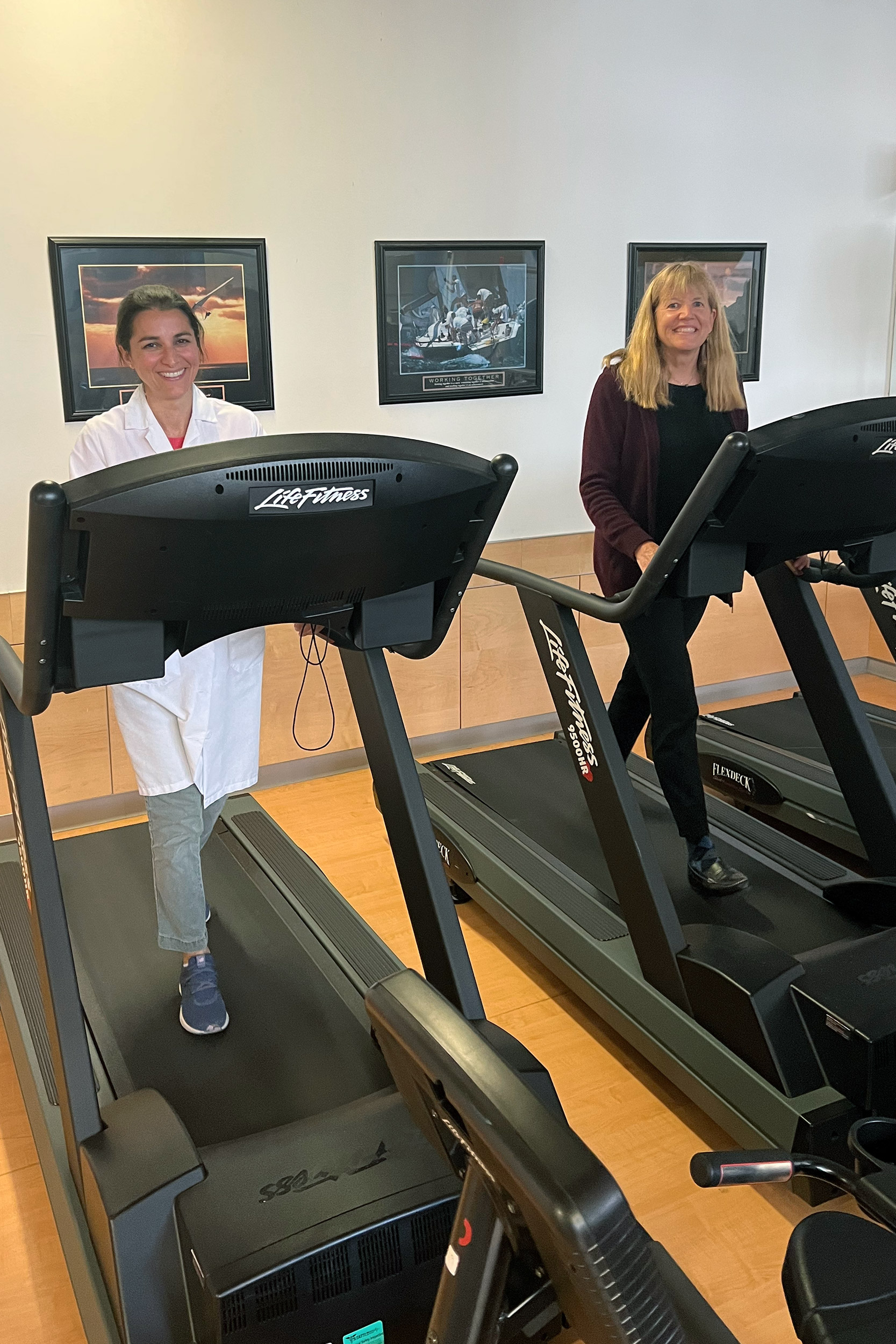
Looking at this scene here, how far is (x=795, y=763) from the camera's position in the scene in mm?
4012

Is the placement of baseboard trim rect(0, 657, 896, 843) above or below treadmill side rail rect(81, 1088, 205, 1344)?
below

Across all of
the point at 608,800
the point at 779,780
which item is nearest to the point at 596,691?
the point at 608,800

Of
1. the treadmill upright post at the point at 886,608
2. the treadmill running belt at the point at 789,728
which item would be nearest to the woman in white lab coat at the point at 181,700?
the treadmill upright post at the point at 886,608

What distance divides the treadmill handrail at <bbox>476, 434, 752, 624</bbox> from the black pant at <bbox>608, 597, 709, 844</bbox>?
11.8 inches

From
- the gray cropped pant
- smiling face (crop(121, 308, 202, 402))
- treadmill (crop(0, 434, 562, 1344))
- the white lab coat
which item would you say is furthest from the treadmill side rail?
smiling face (crop(121, 308, 202, 402))

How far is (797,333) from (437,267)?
1891mm

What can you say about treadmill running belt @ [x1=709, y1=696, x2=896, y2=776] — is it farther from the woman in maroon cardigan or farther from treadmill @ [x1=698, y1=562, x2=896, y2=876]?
the woman in maroon cardigan

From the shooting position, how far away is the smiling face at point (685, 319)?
290cm

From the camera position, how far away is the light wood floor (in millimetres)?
2018

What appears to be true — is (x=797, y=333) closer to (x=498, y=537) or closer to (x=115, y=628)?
(x=498, y=537)

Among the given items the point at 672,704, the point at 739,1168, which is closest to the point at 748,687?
the point at 672,704

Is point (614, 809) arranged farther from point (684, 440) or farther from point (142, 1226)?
point (142, 1226)

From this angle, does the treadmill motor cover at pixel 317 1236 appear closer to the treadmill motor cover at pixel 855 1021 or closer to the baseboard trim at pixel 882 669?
the treadmill motor cover at pixel 855 1021

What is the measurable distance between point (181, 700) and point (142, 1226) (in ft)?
3.50
